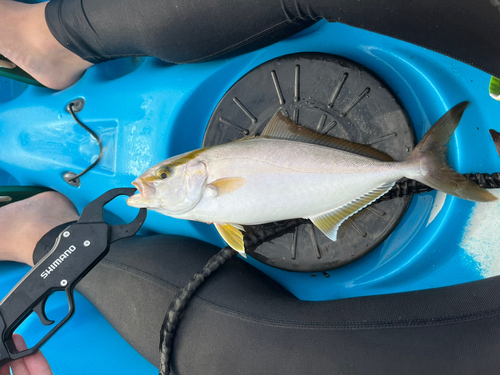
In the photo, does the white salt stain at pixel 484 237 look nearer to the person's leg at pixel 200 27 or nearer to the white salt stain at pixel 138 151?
the person's leg at pixel 200 27

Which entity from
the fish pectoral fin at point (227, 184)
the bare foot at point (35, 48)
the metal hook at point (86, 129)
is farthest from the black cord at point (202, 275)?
the bare foot at point (35, 48)

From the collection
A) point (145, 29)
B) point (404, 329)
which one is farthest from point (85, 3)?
point (404, 329)

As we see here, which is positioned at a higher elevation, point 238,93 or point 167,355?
point 238,93

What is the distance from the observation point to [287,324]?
36.2 inches

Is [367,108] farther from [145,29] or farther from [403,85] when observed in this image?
[145,29]

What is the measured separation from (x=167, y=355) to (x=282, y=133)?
0.69m

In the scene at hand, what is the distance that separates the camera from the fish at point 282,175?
2.77ft

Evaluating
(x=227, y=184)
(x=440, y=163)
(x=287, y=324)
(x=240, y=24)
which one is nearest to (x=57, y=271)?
(x=227, y=184)

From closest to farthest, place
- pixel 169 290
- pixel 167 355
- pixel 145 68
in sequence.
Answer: pixel 167 355 → pixel 169 290 → pixel 145 68

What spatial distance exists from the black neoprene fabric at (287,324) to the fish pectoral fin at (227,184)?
33 cm

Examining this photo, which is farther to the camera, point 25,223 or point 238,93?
point 25,223

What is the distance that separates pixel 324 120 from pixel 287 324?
2.17 feet

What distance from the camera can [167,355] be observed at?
0.95 m

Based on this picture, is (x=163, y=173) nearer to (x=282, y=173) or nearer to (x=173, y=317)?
(x=282, y=173)
